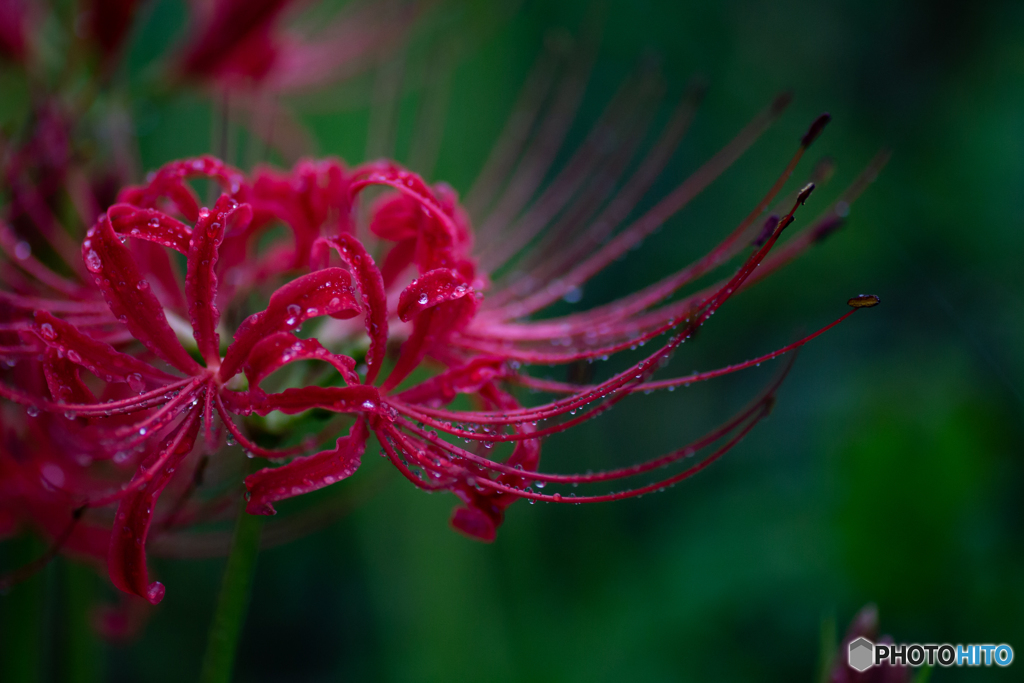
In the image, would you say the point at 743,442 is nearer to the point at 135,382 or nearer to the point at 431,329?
the point at 431,329

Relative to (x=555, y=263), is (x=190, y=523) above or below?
below

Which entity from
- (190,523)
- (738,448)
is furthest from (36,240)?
(738,448)

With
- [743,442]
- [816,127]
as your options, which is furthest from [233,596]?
[743,442]

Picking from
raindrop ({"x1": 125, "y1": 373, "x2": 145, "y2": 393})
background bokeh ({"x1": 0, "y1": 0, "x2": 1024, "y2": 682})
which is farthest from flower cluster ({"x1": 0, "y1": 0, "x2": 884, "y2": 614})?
background bokeh ({"x1": 0, "y1": 0, "x2": 1024, "y2": 682})

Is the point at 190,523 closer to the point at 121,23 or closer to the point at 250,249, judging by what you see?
the point at 250,249

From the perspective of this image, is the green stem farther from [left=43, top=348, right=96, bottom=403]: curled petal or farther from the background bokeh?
the background bokeh
